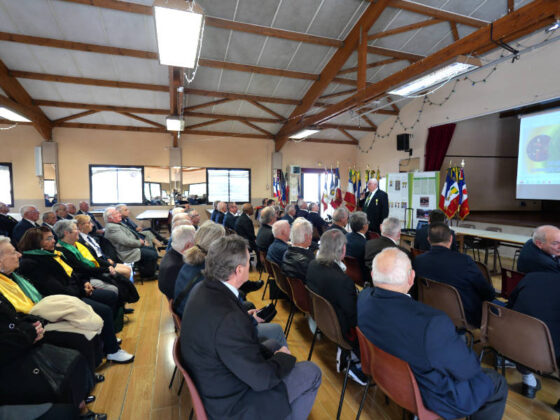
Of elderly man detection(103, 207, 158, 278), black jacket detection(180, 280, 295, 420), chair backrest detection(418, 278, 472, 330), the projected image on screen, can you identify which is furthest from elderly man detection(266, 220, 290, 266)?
the projected image on screen

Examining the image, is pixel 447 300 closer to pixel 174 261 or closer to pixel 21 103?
pixel 174 261

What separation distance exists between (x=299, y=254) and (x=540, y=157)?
21.3 ft

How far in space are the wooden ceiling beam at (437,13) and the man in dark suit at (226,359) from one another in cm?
618

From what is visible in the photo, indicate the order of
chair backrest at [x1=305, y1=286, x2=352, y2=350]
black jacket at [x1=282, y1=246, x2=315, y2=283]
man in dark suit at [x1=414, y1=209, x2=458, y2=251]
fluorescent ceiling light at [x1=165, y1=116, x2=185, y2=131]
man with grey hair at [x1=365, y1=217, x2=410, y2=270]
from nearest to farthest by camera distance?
chair backrest at [x1=305, y1=286, x2=352, y2=350]
black jacket at [x1=282, y1=246, x2=315, y2=283]
man with grey hair at [x1=365, y1=217, x2=410, y2=270]
man in dark suit at [x1=414, y1=209, x2=458, y2=251]
fluorescent ceiling light at [x1=165, y1=116, x2=185, y2=131]

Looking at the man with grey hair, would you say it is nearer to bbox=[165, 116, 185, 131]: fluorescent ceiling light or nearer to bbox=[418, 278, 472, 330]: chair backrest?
bbox=[418, 278, 472, 330]: chair backrest

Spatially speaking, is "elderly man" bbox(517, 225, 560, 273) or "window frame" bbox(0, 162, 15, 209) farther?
"window frame" bbox(0, 162, 15, 209)

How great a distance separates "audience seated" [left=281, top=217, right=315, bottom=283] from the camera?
283 cm

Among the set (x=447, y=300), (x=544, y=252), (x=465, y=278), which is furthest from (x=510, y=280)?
(x=447, y=300)

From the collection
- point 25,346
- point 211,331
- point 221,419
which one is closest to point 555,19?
point 211,331

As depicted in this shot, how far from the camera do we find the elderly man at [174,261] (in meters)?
2.50

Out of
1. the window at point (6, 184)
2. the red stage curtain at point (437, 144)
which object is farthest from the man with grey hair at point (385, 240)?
the window at point (6, 184)

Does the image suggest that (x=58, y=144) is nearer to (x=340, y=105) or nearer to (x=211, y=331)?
(x=340, y=105)

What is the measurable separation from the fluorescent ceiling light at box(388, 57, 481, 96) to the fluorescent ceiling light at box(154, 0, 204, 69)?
3.52 m

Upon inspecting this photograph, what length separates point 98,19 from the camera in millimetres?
5363
